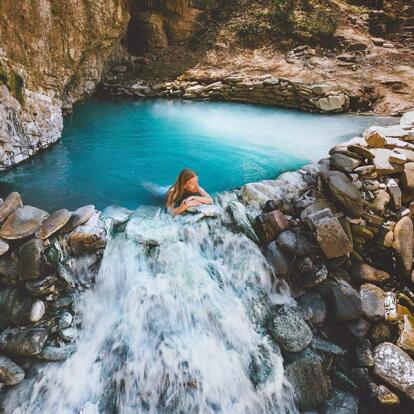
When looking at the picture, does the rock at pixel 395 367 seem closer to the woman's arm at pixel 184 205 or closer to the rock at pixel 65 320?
the woman's arm at pixel 184 205

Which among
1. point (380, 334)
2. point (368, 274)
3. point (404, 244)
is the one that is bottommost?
point (380, 334)

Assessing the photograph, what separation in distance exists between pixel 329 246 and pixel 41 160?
523 cm

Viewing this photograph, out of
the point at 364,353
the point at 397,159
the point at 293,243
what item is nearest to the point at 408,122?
the point at 397,159

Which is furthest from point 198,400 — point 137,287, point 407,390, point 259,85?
point 259,85

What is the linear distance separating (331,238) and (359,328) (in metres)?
1.02

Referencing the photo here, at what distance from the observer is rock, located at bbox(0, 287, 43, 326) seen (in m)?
2.96

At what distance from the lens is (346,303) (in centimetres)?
357

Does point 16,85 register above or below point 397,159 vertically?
above

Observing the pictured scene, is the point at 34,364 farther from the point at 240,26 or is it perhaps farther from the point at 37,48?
the point at 240,26

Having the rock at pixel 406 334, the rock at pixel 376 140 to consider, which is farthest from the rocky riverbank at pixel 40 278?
the rock at pixel 376 140

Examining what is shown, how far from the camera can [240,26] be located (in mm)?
12047

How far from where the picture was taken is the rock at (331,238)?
3.70 metres

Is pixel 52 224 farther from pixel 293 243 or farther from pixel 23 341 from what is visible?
pixel 293 243

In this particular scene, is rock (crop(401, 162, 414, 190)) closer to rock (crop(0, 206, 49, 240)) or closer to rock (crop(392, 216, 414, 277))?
rock (crop(392, 216, 414, 277))
